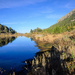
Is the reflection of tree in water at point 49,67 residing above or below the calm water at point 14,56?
above

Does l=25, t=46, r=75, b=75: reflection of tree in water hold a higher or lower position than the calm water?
higher

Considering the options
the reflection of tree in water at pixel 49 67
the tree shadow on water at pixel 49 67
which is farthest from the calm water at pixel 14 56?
the tree shadow on water at pixel 49 67

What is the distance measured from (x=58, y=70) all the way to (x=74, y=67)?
4.86ft

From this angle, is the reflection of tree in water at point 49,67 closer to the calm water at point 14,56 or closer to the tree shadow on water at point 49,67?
the tree shadow on water at point 49,67

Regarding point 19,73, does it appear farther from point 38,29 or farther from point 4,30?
point 38,29

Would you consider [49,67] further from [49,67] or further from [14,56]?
[14,56]

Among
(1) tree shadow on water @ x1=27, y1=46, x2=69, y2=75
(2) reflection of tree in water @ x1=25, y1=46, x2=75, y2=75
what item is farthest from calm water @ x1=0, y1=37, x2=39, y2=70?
(1) tree shadow on water @ x1=27, y1=46, x2=69, y2=75

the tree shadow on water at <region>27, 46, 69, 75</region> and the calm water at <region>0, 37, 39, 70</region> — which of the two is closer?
the tree shadow on water at <region>27, 46, 69, 75</region>

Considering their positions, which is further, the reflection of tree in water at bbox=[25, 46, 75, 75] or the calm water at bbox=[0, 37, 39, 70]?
the calm water at bbox=[0, 37, 39, 70]

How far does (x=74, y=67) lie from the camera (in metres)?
6.52

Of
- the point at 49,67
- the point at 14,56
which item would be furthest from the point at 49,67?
the point at 14,56

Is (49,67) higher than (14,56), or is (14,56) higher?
(49,67)

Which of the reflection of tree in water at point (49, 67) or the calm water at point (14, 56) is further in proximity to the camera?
the calm water at point (14, 56)

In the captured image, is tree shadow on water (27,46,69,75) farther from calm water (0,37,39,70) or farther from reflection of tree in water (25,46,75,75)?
calm water (0,37,39,70)
